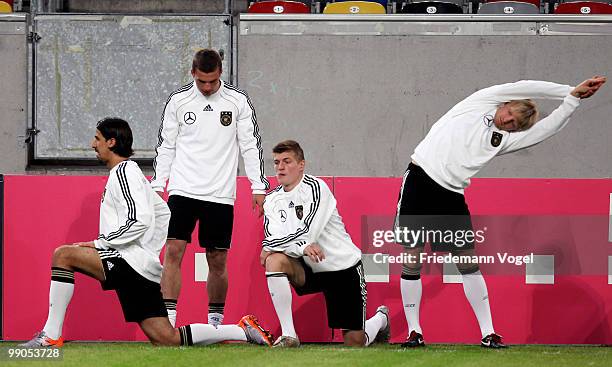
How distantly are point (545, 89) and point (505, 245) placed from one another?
1.33 metres

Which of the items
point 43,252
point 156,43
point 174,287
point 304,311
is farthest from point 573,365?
point 156,43

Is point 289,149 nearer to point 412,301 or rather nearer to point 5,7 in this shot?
point 412,301

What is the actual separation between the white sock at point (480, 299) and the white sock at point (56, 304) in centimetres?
261

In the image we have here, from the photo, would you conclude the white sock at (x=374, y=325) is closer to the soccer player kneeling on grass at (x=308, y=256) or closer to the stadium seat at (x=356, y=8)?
the soccer player kneeling on grass at (x=308, y=256)

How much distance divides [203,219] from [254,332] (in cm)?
92

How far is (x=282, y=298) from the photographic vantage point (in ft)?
23.3


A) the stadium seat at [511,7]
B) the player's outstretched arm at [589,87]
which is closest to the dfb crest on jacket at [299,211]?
the player's outstretched arm at [589,87]

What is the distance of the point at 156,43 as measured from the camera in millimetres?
11430

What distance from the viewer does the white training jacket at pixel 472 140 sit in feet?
23.4

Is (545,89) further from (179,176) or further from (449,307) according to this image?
(179,176)

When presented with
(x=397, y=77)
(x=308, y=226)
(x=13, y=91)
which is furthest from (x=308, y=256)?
(x=13, y=91)

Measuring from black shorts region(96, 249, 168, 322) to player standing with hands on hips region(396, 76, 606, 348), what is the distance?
1707mm

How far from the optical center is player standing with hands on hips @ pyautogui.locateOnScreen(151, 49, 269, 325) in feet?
24.6

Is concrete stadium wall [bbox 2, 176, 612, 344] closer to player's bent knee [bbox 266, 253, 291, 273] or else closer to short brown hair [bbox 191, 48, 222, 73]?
player's bent knee [bbox 266, 253, 291, 273]
